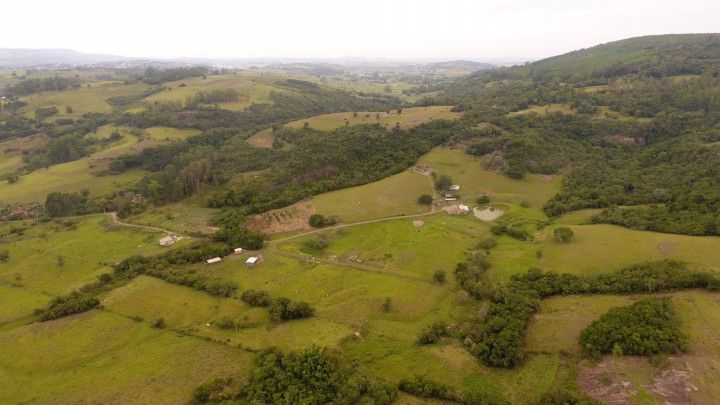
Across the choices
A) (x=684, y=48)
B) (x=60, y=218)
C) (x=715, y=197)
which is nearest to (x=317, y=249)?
(x=60, y=218)

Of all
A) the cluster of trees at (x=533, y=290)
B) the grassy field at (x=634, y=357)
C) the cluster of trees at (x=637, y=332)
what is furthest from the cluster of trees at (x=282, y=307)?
the cluster of trees at (x=637, y=332)

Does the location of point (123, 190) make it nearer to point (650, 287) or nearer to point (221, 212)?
point (221, 212)

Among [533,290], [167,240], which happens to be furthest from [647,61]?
[167,240]

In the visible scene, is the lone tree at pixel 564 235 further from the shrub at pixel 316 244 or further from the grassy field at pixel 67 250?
the grassy field at pixel 67 250

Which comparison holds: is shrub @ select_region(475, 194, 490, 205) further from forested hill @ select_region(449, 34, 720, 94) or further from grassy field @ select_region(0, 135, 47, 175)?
grassy field @ select_region(0, 135, 47, 175)

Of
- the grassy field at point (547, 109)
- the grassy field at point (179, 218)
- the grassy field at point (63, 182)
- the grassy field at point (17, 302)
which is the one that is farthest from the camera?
the grassy field at point (547, 109)

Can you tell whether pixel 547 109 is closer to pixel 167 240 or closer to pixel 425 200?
pixel 425 200
